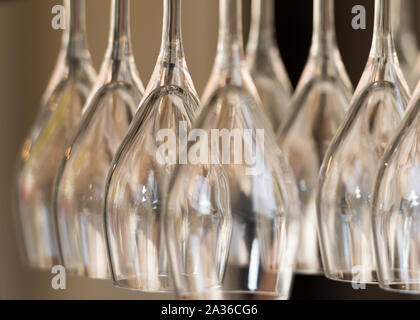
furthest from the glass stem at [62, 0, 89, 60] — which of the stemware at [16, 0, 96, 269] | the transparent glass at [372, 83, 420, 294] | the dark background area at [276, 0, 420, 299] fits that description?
the dark background area at [276, 0, 420, 299]

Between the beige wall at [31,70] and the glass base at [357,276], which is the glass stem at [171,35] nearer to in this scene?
the glass base at [357,276]

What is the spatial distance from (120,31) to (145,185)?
0.31 feet

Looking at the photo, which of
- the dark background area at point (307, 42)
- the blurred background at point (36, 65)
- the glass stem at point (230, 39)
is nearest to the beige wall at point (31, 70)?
the blurred background at point (36, 65)

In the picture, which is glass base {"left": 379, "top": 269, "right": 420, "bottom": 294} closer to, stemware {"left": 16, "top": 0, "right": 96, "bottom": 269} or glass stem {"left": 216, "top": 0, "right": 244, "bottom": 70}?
glass stem {"left": 216, "top": 0, "right": 244, "bottom": 70}

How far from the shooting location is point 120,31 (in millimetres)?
436

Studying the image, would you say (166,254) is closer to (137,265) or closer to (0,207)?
(137,265)

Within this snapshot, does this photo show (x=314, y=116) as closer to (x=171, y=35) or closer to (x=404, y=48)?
(x=171, y=35)

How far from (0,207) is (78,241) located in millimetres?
909

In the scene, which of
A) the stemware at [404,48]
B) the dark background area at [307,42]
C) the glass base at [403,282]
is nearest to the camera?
the glass base at [403,282]

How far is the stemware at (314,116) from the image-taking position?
19.3 inches

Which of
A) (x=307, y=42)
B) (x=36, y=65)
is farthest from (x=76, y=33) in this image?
(x=36, y=65)

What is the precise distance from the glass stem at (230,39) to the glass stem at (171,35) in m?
0.02
